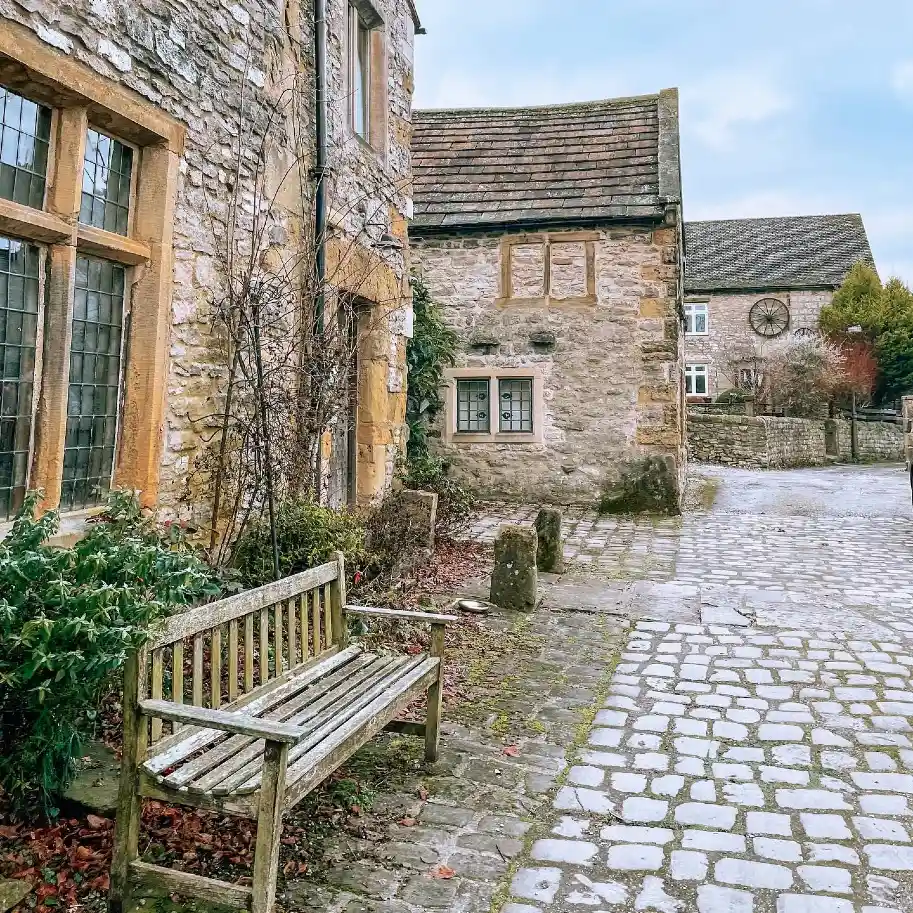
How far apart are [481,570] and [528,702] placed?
3.48 metres

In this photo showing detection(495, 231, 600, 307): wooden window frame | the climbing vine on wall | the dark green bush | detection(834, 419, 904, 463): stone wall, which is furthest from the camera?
detection(834, 419, 904, 463): stone wall

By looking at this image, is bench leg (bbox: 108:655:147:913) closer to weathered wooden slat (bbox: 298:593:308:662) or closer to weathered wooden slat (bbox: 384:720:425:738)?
weathered wooden slat (bbox: 298:593:308:662)

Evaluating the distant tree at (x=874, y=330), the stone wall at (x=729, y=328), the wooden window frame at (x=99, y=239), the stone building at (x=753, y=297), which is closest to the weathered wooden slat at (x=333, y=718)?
the wooden window frame at (x=99, y=239)

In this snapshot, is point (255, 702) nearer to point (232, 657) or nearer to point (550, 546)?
point (232, 657)

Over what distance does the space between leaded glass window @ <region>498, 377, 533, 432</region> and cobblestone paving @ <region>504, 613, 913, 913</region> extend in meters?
7.89

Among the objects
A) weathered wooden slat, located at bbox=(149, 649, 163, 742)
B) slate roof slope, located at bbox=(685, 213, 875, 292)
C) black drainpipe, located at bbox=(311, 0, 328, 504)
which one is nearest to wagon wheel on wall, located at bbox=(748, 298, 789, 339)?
slate roof slope, located at bbox=(685, 213, 875, 292)

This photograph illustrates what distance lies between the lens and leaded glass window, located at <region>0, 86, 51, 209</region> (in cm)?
375

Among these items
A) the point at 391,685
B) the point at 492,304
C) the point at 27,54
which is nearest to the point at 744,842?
the point at 391,685

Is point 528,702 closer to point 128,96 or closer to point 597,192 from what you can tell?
point 128,96

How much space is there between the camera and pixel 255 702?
312cm

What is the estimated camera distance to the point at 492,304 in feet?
43.2

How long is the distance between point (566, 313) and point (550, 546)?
18.8 ft

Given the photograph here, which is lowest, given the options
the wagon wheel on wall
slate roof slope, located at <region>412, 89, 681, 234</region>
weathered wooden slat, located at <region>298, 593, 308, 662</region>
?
weathered wooden slat, located at <region>298, 593, 308, 662</region>

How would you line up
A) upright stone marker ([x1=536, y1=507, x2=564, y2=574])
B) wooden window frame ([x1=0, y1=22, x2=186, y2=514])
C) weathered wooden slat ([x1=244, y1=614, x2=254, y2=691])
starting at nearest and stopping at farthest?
weathered wooden slat ([x1=244, y1=614, x2=254, y2=691])
wooden window frame ([x1=0, y1=22, x2=186, y2=514])
upright stone marker ([x1=536, y1=507, x2=564, y2=574])
